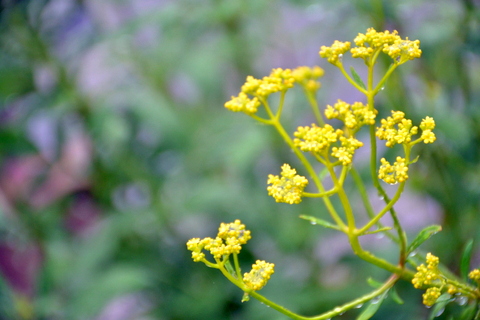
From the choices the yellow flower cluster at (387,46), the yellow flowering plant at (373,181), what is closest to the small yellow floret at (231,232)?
the yellow flowering plant at (373,181)

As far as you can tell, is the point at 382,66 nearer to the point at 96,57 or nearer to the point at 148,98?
the point at 148,98

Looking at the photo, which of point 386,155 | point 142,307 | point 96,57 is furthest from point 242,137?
point 96,57

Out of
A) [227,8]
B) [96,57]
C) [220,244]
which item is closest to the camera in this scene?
[220,244]

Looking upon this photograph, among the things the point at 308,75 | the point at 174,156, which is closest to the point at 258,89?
the point at 308,75

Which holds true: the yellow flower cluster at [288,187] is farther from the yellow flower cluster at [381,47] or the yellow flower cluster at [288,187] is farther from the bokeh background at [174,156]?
the bokeh background at [174,156]

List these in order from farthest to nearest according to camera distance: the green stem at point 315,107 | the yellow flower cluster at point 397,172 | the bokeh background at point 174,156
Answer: the bokeh background at point 174,156, the green stem at point 315,107, the yellow flower cluster at point 397,172

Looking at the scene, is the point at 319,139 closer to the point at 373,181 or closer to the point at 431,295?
the point at 373,181

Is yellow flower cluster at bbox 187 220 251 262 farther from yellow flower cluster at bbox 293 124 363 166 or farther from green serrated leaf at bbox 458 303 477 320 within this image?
green serrated leaf at bbox 458 303 477 320
